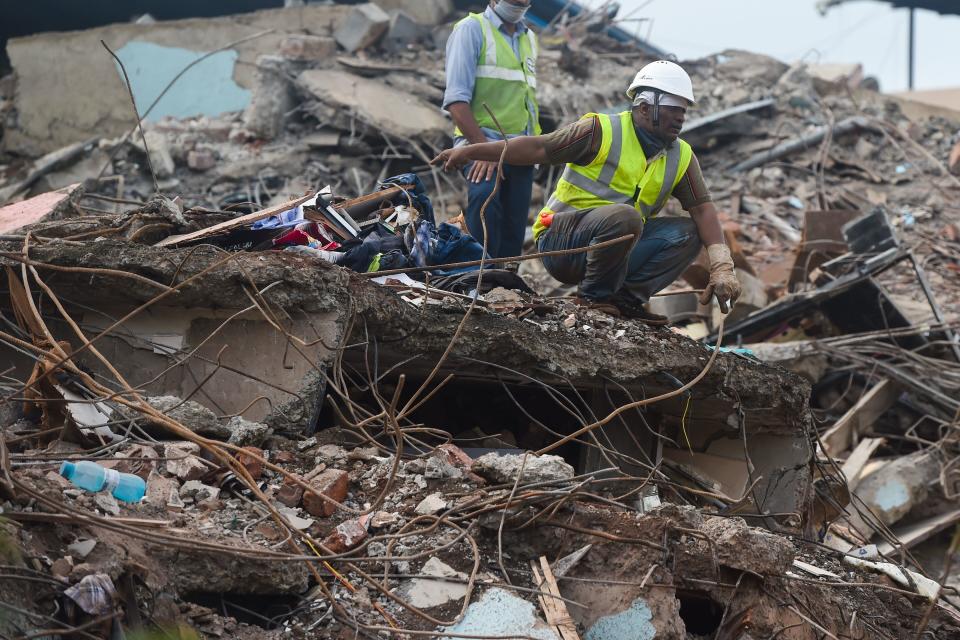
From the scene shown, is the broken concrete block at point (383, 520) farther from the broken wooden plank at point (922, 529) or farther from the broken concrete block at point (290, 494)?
the broken wooden plank at point (922, 529)

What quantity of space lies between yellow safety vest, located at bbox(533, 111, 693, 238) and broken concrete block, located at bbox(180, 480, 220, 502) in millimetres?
2611

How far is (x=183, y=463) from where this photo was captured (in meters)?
3.80

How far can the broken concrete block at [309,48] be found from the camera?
434 inches

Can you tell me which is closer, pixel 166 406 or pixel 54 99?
pixel 166 406

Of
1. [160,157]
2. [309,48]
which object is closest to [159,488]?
[160,157]

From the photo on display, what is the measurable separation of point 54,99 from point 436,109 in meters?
4.43

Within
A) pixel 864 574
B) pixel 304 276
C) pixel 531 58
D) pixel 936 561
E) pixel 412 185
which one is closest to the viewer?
pixel 304 276

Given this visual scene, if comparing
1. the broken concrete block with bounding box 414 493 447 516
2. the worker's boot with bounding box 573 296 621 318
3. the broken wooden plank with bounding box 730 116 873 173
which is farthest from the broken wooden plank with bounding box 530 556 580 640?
the broken wooden plank with bounding box 730 116 873 173

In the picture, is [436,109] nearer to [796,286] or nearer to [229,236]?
[796,286]

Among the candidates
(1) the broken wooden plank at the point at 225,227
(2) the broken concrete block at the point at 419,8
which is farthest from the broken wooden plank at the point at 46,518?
(2) the broken concrete block at the point at 419,8

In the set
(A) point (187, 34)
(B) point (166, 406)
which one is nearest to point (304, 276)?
(B) point (166, 406)

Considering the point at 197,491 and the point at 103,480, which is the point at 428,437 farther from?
the point at 103,480

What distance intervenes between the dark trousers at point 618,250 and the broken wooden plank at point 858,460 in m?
2.77

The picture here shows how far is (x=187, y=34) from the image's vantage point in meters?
12.0
